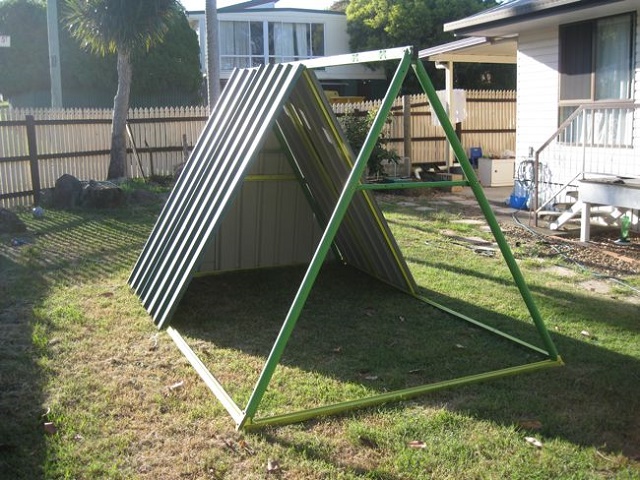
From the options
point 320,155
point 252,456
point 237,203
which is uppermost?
point 320,155

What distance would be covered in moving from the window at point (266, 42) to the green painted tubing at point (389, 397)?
31.3m

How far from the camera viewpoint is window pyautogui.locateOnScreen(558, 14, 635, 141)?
10266 millimetres

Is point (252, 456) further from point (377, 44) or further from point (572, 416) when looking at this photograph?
point (377, 44)

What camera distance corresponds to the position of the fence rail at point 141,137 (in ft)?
44.5

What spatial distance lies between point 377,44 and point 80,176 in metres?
21.8

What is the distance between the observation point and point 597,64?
10812 mm

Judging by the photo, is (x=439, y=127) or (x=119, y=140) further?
(x=439, y=127)

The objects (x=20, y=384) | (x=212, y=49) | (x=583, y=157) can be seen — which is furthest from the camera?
(x=212, y=49)

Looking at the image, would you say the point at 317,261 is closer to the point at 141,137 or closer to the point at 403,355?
the point at 403,355

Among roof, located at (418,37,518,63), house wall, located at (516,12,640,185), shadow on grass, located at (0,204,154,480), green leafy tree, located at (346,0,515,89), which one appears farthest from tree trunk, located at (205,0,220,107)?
green leafy tree, located at (346,0,515,89)

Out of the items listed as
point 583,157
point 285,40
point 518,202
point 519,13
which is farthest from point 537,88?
point 285,40

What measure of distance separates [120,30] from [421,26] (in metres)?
19.7

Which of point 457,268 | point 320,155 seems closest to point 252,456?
point 320,155

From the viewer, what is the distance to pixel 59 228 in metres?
11.0
